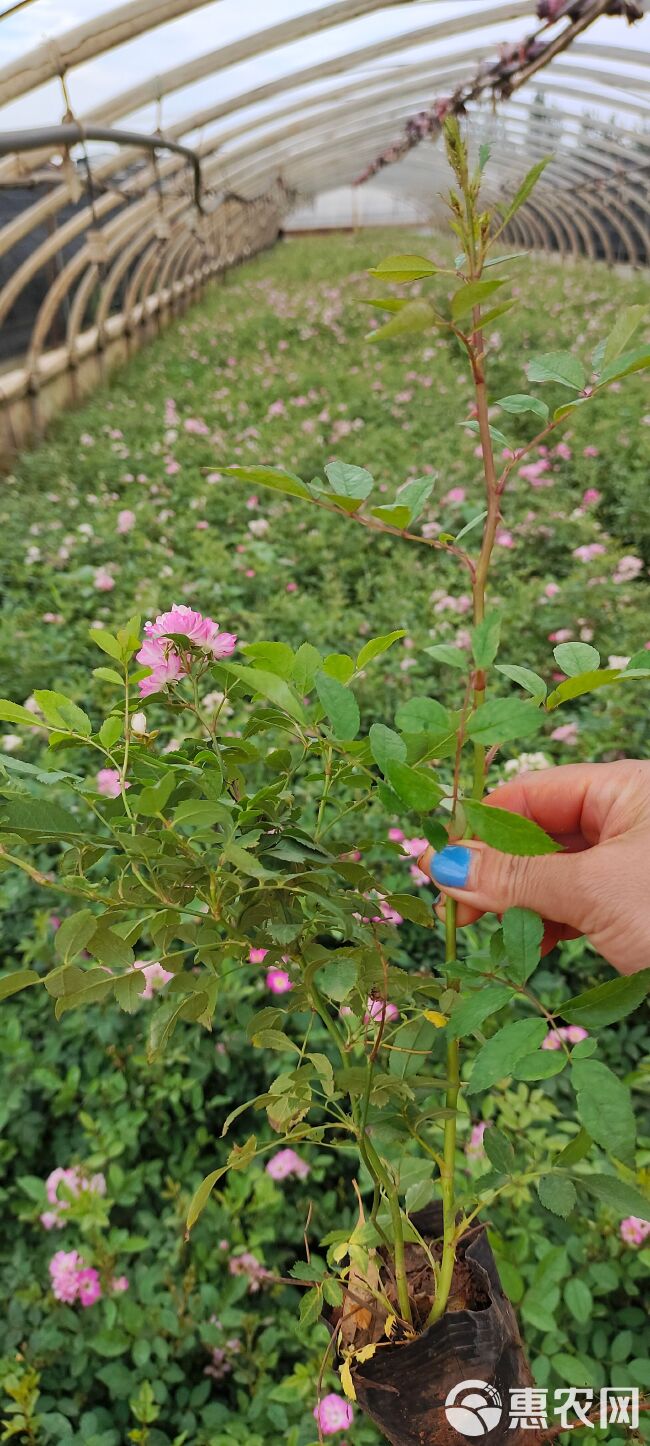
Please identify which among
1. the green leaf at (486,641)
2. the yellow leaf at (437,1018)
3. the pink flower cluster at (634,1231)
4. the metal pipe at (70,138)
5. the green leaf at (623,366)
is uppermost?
the metal pipe at (70,138)

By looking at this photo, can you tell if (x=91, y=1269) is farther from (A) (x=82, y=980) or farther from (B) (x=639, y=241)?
(B) (x=639, y=241)

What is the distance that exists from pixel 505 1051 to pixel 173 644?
1.35ft

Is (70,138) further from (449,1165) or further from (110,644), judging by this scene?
(449,1165)

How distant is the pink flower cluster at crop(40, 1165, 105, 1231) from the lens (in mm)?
1511

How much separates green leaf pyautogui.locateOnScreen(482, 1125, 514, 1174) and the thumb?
0.20 metres

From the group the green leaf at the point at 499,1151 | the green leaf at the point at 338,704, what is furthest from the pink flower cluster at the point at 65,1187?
the green leaf at the point at 338,704

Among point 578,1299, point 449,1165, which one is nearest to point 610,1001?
point 449,1165

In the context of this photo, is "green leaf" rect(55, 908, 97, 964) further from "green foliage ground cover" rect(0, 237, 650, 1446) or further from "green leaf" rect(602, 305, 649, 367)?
"green leaf" rect(602, 305, 649, 367)

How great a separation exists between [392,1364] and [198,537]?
3.36 m

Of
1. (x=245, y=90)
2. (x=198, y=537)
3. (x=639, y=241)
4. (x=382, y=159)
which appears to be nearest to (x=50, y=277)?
(x=245, y=90)

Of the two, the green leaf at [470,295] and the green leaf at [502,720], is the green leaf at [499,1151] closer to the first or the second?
the green leaf at [502,720]

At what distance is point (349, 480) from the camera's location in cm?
67

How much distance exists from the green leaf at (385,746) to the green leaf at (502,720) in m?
0.05

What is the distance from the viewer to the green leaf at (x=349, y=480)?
0.66 m
